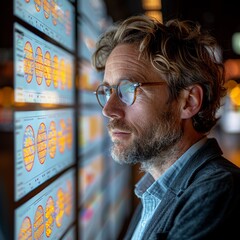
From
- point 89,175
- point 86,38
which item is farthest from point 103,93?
point 89,175

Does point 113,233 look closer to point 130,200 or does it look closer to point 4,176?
point 130,200

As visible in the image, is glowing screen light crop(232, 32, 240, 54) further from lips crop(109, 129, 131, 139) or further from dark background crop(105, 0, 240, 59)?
lips crop(109, 129, 131, 139)

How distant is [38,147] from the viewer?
4.24 feet

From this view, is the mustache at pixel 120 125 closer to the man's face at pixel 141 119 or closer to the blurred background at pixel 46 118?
the man's face at pixel 141 119

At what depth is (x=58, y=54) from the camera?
1582mm

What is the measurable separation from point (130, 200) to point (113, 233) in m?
0.97

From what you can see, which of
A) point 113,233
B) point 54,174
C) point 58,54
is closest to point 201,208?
point 54,174

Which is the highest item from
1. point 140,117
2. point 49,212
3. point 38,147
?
point 140,117

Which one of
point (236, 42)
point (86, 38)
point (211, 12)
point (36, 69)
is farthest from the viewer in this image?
point (236, 42)

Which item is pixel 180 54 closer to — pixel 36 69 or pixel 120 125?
pixel 120 125

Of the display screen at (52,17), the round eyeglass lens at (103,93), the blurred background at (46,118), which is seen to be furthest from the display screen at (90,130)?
the round eyeglass lens at (103,93)

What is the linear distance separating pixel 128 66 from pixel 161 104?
0.64 ft

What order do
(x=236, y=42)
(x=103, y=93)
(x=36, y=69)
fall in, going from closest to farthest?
1. (x=36, y=69)
2. (x=103, y=93)
3. (x=236, y=42)

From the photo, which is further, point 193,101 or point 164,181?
point 193,101
